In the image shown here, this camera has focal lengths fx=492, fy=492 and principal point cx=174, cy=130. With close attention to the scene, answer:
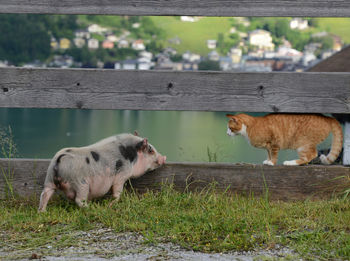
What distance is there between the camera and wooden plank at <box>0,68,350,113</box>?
4.44 meters

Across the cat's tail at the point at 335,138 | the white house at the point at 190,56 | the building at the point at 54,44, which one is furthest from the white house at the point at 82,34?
the cat's tail at the point at 335,138

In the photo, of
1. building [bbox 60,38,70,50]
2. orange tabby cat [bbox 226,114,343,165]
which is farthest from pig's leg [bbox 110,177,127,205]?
building [bbox 60,38,70,50]

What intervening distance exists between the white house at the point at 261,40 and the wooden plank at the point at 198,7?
62.7 metres

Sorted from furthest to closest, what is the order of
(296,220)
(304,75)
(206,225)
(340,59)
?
(340,59) < (304,75) < (296,220) < (206,225)

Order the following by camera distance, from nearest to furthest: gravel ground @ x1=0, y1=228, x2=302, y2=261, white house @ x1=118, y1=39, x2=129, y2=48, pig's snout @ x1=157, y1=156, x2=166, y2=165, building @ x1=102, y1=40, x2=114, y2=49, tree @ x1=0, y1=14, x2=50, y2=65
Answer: gravel ground @ x1=0, y1=228, x2=302, y2=261, pig's snout @ x1=157, y1=156, x2=166, y2=165, tree @ x1=0, y1=14, x2=50, y2=65, building @ x1=102, y1=40, x2=114, y2=49, white house @ x1=118, y1=39, x2=129, y2=48

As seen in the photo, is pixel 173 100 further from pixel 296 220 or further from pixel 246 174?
pixel 296 220

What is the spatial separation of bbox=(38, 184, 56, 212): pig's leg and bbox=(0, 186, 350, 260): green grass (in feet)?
0.27

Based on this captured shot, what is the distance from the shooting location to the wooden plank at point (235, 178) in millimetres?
4543

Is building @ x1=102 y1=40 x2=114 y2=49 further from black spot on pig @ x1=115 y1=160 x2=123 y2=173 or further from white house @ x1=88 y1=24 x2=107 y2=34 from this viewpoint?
black spot on pig @ x1=115 y1=160 x2=123 y2=173

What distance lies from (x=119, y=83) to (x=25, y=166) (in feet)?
3.90

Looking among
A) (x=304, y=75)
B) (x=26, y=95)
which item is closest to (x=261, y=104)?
(x=304, y=75)

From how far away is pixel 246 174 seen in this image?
180 inches

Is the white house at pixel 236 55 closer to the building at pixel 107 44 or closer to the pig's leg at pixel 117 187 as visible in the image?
the building at pixel 107 44

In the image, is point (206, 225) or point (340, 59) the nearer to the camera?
point (206, 225)
